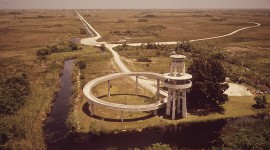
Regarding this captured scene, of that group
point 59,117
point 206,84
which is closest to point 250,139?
point 206,84

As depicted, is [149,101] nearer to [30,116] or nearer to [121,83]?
[121,83]

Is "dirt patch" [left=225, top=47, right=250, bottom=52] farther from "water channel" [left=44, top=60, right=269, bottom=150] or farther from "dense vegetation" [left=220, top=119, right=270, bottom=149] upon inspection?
"dense vegetation" [left=220, top=119, right=270, bottom=149]

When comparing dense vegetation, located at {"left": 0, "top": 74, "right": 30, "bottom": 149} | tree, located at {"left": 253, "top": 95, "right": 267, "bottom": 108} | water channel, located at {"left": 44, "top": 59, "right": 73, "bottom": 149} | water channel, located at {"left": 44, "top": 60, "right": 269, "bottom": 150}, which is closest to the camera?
dense vegetation, located at {"left": 0, "top": 74, "right": 30, "bottom": 149}

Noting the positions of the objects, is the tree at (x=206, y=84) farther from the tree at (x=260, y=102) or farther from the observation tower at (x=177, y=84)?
the tree at (x=260, y=102)

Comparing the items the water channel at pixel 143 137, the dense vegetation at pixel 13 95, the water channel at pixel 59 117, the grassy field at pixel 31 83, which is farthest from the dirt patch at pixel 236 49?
the dense vegetation at pixel 13 95

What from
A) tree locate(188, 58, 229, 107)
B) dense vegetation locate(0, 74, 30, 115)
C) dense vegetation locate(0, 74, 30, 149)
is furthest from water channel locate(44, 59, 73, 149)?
tree locate(188, 58, 229, 107)

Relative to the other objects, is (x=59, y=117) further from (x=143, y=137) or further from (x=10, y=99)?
(x=143, y=137)

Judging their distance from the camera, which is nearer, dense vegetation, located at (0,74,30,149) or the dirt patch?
dense vegetation, located at (0,74,30,149)
